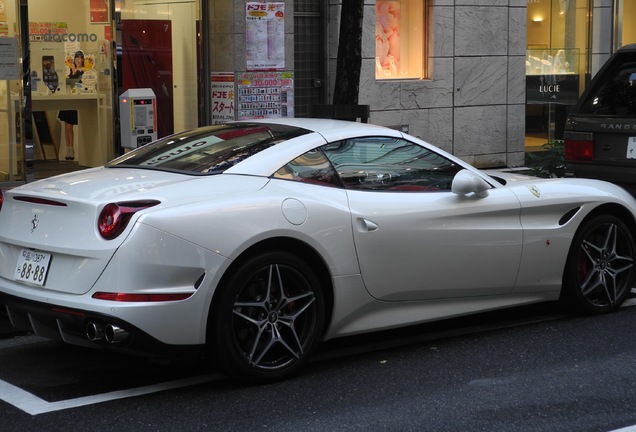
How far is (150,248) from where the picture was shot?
208 inches

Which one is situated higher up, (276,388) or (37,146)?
(37,146)

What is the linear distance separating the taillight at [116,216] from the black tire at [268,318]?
60cm

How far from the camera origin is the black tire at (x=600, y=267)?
23.7ft

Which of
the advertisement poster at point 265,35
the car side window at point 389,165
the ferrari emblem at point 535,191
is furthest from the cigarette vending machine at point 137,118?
the ferrari emblem at point 535,191

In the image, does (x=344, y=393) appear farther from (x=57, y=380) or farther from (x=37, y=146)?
(x=37, y=146)

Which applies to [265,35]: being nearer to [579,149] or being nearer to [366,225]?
[579,149]

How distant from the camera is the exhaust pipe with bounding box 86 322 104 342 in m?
5.32

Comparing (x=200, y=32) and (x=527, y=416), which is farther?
(x=200, y=32)

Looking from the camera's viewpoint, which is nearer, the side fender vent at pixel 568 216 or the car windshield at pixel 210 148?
the car windshield at pixel 210 148

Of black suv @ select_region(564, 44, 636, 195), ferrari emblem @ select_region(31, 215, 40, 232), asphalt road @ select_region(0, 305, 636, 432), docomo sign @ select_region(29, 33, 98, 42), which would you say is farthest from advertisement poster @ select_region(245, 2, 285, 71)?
ferrari emblem @ select_region(31, 215, 40, 232)

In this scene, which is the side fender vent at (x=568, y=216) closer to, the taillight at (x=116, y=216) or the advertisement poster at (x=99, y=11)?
the taillight at (x=116, y=216)

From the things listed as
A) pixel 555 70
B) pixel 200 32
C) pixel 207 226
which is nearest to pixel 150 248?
pixel 207 226

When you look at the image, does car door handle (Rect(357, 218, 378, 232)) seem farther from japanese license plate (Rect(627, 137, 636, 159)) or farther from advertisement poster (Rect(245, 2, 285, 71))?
advertisement poster (Rect(245, 2, 285, 71))

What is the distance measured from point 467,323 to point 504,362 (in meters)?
1.00
